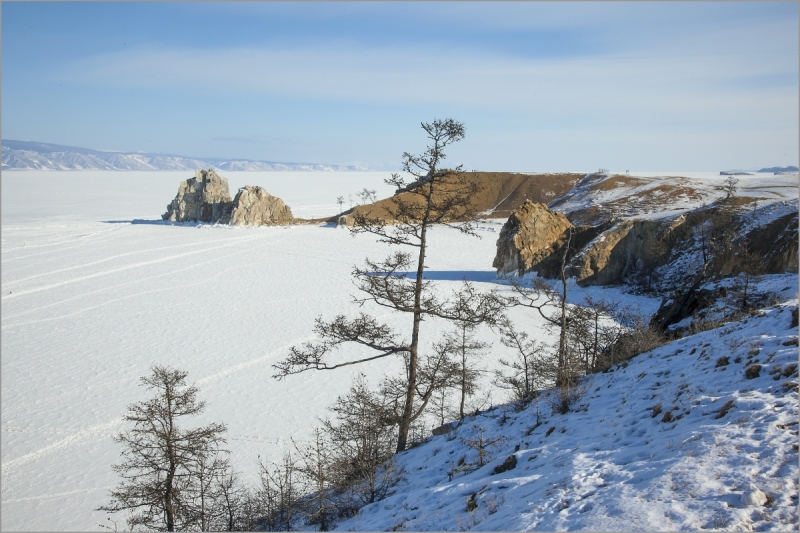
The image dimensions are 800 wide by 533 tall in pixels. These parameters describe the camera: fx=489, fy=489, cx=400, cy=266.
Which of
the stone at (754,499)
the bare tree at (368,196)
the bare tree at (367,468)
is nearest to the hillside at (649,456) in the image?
the stone at (754,499)

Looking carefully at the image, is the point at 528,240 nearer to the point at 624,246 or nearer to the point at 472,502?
the point at 624,246

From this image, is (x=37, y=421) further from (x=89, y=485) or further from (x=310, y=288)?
(x=310, y=288)

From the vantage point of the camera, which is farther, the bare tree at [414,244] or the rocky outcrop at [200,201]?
the rocky outcrop at [200,201]

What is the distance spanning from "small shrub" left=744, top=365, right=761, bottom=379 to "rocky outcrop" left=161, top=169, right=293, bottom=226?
75732mm

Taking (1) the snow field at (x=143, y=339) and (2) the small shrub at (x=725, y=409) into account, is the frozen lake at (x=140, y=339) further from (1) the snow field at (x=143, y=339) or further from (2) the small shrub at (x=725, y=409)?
(2) the small shrub at (x=725, y=409)

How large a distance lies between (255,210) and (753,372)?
77.3 meters

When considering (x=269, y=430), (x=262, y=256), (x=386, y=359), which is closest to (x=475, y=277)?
(x=386, y=359)

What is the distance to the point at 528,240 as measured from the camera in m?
39.4

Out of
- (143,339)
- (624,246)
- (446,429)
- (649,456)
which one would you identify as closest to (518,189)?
(624,246)

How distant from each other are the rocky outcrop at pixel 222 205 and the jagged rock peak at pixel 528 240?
4830 cm

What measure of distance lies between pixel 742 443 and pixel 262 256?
4904 cm

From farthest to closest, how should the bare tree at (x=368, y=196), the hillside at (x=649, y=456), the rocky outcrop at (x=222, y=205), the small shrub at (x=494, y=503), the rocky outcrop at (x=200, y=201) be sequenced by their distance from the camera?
the rocky outcrop at (x=200, y=201), the rocky outcrop at (x=222, y=205), the bare tree at (x=368, y=196), the small shrub at (x=494, y=503), the hillside at (x=649, y=456)

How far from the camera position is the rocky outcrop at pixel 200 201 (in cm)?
8325

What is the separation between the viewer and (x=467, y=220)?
10.9m
